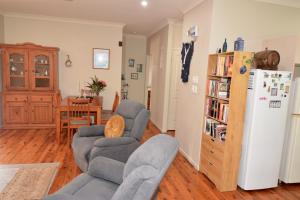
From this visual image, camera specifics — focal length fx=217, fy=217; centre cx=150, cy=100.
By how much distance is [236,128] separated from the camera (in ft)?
8.87

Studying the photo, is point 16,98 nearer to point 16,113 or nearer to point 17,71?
point 16,113

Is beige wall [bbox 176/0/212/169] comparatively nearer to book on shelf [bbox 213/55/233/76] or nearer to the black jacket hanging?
the black jacket hanging

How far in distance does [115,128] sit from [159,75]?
9.56 feet

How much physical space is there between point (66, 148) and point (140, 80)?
158 inches

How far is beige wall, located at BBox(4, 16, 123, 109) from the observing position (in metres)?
5.12

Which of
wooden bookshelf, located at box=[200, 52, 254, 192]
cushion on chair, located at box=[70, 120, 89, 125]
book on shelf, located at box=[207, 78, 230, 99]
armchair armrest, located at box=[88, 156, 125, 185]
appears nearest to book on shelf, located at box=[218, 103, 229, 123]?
wooden bookshelf, located at box=[200, 52, 254, 192]

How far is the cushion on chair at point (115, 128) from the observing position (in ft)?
9.98

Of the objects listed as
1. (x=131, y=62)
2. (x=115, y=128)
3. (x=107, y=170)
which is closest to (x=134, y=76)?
(x=131, y=62)

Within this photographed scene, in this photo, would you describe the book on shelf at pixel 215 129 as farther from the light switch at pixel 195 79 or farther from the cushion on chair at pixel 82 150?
the cushion on chair at pixel 82 150

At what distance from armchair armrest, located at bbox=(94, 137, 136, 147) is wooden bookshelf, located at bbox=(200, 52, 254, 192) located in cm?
113

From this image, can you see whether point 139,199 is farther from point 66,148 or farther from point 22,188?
point 66,148

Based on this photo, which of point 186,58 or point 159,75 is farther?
point 159,75

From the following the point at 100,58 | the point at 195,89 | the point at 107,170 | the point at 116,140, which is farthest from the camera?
the point at 100,58

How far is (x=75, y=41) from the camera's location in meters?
5.41
